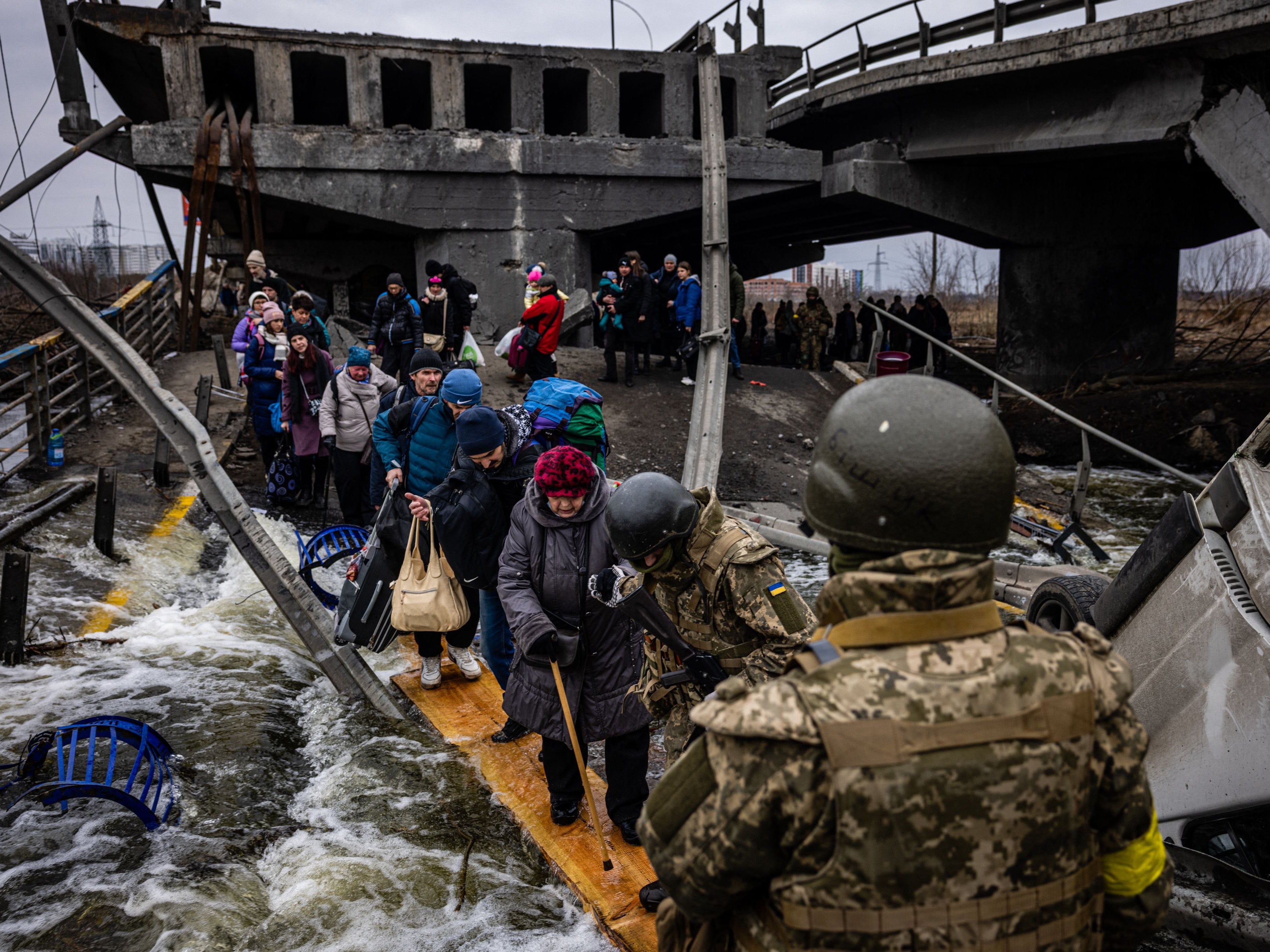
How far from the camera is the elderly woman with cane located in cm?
371

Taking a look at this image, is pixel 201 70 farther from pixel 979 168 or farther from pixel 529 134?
pixel 979 168

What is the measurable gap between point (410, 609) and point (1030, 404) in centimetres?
1465

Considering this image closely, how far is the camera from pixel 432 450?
568 cm

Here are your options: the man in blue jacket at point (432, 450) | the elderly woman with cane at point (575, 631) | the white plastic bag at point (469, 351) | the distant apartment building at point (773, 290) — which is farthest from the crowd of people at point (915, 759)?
the distant apartment building at point (773, 290)

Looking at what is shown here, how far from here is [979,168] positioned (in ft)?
58.3

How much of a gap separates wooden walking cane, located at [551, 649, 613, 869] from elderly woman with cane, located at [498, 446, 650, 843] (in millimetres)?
29

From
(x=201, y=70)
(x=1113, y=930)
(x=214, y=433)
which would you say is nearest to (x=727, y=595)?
(x=1113, y=930)

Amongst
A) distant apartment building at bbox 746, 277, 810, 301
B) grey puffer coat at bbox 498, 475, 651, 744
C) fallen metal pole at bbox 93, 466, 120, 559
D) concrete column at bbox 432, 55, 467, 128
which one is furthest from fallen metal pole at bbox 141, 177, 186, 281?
distant apartment building at bbox 746, 277, 810, 301

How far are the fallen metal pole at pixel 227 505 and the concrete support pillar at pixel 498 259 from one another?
446 inches

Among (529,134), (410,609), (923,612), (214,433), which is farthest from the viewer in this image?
(529,134)

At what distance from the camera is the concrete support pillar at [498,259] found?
1672cm

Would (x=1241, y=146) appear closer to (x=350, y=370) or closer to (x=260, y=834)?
(x=350, y=370)

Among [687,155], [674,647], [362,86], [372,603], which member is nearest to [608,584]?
[674,647]

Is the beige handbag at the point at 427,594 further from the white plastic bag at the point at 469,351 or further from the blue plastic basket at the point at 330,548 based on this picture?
the white plastic bag at the point at 469,351
